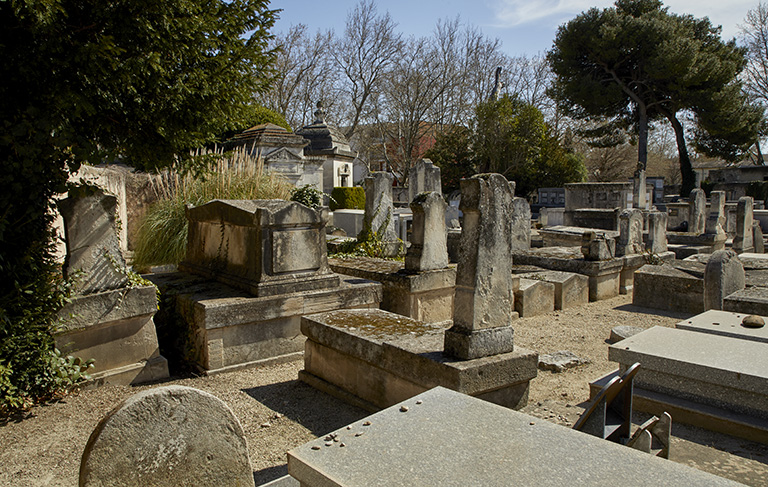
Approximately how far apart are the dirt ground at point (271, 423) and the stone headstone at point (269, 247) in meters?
0.80

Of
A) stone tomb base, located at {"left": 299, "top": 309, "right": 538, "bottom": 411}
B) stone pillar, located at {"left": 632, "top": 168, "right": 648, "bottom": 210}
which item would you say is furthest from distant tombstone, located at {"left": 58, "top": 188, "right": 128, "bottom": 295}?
stone pillar, located at {"left": 632, "top": 168, "right": 648, "bottom": 210}

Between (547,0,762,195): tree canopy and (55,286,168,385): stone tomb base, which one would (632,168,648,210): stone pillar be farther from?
(55,286,168,385): stone tomb base

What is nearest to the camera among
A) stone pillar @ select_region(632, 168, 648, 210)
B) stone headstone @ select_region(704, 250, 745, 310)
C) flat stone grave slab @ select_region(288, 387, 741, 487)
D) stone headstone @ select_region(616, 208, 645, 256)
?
flat stone grave slab @ select_region(288, 387, 741, 487)

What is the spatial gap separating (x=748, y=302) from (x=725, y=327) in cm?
123

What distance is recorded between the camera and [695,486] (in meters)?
1.79

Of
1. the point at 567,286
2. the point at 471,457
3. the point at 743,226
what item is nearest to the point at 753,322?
the point at 471,457

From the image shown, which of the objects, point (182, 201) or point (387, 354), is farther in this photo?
point (182, 201)

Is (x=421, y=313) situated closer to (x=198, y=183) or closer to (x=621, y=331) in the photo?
(x=621, y=331)

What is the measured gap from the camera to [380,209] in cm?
802

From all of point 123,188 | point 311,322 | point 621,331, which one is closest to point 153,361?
point 311,322

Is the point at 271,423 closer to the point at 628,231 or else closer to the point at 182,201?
the point at 182,201

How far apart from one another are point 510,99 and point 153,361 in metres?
26.8

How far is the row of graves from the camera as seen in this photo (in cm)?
188

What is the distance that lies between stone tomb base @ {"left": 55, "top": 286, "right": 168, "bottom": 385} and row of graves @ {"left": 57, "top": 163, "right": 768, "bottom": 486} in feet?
0.04
